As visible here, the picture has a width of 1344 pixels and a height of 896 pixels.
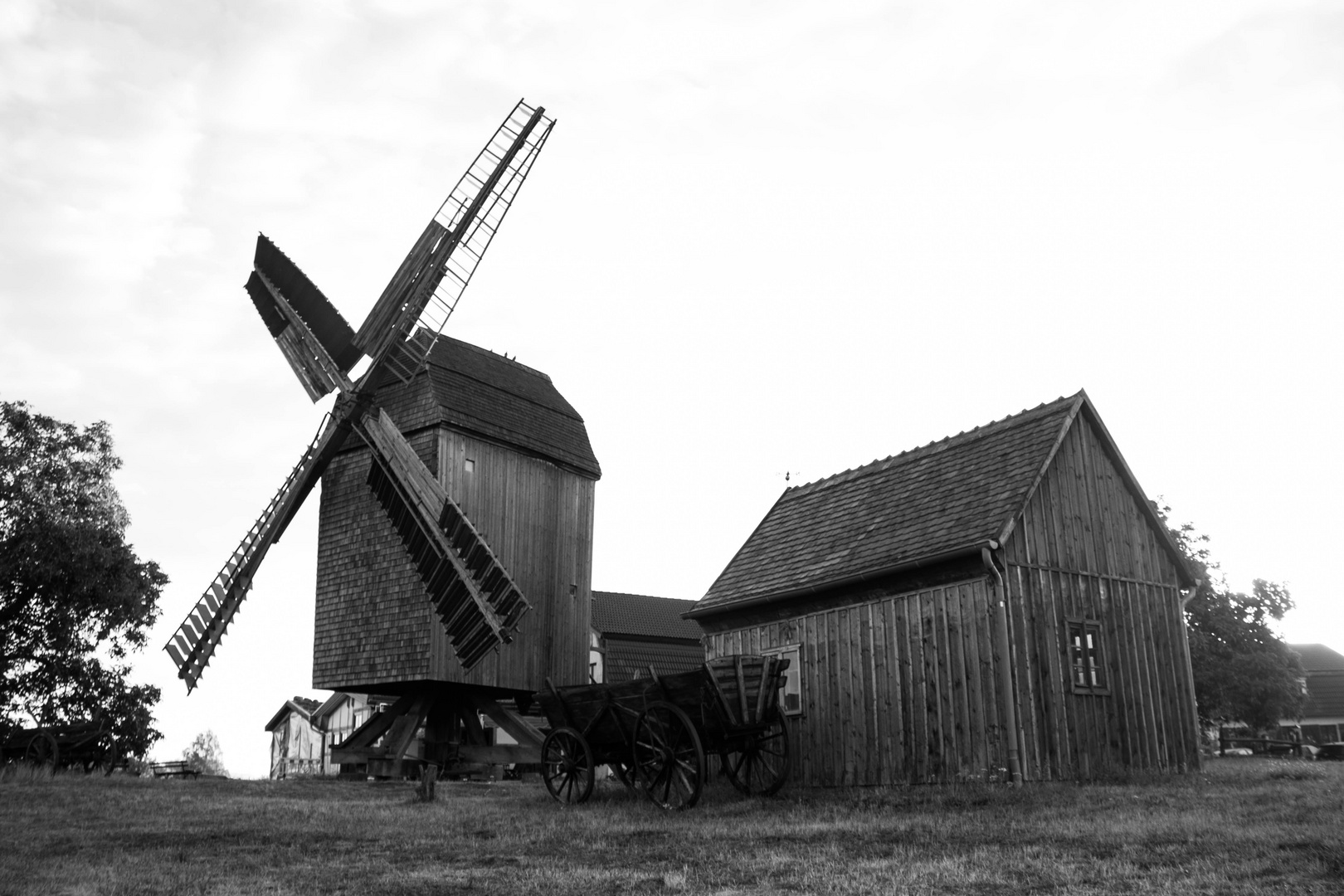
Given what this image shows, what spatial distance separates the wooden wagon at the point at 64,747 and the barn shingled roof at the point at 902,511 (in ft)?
56.6

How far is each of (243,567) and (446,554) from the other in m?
7.03

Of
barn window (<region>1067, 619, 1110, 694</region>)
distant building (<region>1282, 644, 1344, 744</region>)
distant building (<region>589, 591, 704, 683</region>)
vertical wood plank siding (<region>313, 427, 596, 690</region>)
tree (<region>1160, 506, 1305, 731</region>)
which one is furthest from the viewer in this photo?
distant building (<region>1282, 644, 1344, 744</region>)

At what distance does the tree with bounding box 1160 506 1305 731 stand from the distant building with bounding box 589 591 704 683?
19.1m

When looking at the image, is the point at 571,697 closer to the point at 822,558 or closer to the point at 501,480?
the point at 822,558

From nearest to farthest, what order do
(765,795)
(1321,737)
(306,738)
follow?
(765,795)
(1321,737)
(306,738)

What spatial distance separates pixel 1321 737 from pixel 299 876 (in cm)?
6639

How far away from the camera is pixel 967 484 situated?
20578 mm

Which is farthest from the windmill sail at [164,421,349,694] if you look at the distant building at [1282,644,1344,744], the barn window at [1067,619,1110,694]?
the distant building at [1282,644,1344,744]

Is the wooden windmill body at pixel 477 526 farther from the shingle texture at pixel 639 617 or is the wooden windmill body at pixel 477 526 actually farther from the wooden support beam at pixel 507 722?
the shingle texture at pixel 639 617

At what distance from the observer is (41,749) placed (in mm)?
30047

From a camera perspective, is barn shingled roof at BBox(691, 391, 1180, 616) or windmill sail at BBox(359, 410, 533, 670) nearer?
barn shingled roof at BBox(691, 391, 1180, 616)

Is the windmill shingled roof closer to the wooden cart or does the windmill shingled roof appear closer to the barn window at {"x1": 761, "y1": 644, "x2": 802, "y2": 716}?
the barn window at {"x1": 761, "y1": 644, "x2": 802, "y2": 716}

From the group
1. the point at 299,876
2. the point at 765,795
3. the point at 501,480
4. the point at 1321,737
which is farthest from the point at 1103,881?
the point at 1321,737

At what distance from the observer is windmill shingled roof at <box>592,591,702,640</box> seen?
5234 centimetres
